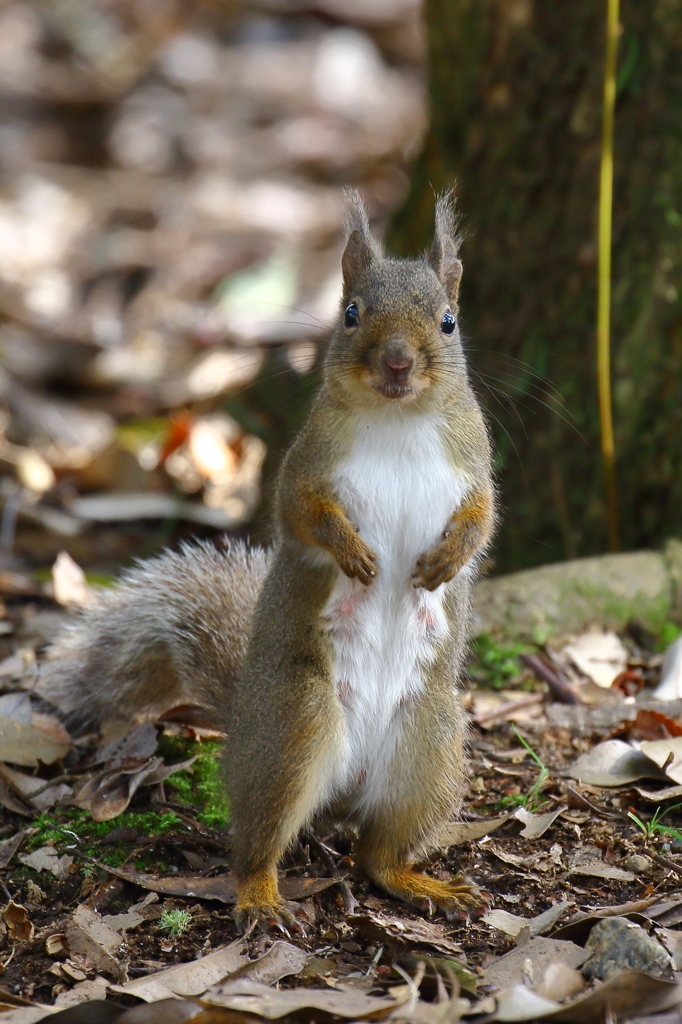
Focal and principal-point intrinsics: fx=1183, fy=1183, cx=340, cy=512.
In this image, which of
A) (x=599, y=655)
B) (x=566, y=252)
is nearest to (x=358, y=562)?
(x=599, y=655)

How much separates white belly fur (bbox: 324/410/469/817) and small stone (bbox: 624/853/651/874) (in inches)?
26.2

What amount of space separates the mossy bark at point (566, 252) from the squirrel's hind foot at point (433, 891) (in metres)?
2.21

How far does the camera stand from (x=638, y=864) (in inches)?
124

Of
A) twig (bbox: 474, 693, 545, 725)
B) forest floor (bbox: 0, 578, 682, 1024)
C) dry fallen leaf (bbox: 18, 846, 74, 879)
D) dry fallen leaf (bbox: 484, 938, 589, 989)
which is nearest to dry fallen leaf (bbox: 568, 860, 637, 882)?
forest floor (bbox: 0, 578, 682, 1024)

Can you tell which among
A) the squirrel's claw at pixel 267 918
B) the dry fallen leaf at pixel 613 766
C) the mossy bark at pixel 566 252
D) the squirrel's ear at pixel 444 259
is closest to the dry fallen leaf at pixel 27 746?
the squirrel's claw at pixel 267 918

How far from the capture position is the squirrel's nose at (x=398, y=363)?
296cm

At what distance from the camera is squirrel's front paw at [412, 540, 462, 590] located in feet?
10.1

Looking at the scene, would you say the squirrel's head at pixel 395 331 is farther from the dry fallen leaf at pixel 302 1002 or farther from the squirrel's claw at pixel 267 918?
the dry fallen leaf at pixel 302 1002

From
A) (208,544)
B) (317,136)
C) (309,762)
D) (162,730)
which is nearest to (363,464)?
(309,762)

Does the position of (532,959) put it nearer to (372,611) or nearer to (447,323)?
(372,611)

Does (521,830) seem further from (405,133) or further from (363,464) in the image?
(405,133)

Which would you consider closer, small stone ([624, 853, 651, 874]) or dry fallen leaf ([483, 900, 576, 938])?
dry fallen leaf ([483, 900, 576, 938])

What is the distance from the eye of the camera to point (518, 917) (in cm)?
299

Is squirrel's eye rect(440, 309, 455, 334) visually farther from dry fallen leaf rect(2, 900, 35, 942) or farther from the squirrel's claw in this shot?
dry fallen leaf rect(2, 900, 35, 942)
